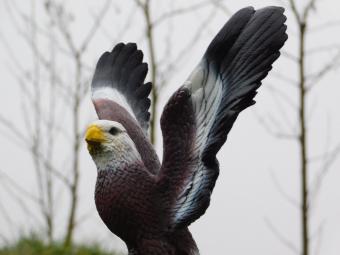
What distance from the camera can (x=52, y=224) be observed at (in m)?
3.05

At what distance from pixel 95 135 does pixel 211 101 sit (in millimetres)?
212

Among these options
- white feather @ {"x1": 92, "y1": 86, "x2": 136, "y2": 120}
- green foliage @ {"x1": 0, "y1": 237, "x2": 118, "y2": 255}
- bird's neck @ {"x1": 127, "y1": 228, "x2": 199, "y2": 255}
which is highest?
green foliage @ {"x1": 0, "y1": 237, "x2": 118, "y2": 255}

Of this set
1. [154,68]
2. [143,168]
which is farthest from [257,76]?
[154,68]

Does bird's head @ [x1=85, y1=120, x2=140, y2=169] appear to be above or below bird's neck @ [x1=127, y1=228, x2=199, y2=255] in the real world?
above

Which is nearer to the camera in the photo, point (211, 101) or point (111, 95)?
point (211, 101)

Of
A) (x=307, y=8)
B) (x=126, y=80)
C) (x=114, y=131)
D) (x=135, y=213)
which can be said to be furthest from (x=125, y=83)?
(x=307, y=8)

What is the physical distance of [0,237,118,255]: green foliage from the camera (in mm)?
2914

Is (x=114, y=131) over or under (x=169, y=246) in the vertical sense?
over

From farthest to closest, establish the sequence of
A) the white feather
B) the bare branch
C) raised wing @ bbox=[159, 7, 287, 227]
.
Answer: the bare branch
the white feather
raised wing @ bbox=[159, 7, 287, 227]

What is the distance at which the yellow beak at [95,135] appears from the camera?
3.85 feet

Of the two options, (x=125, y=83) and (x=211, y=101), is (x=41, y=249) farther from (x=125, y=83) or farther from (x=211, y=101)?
(x=211, y=101)

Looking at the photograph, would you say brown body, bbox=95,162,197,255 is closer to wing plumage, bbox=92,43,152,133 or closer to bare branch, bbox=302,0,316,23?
wing plumage, bbox=92,43,152,133

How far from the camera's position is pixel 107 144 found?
118 centimetres

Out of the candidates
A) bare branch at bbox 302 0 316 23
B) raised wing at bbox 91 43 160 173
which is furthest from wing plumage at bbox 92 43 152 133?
bare branch at bbox 302 0 316 23
